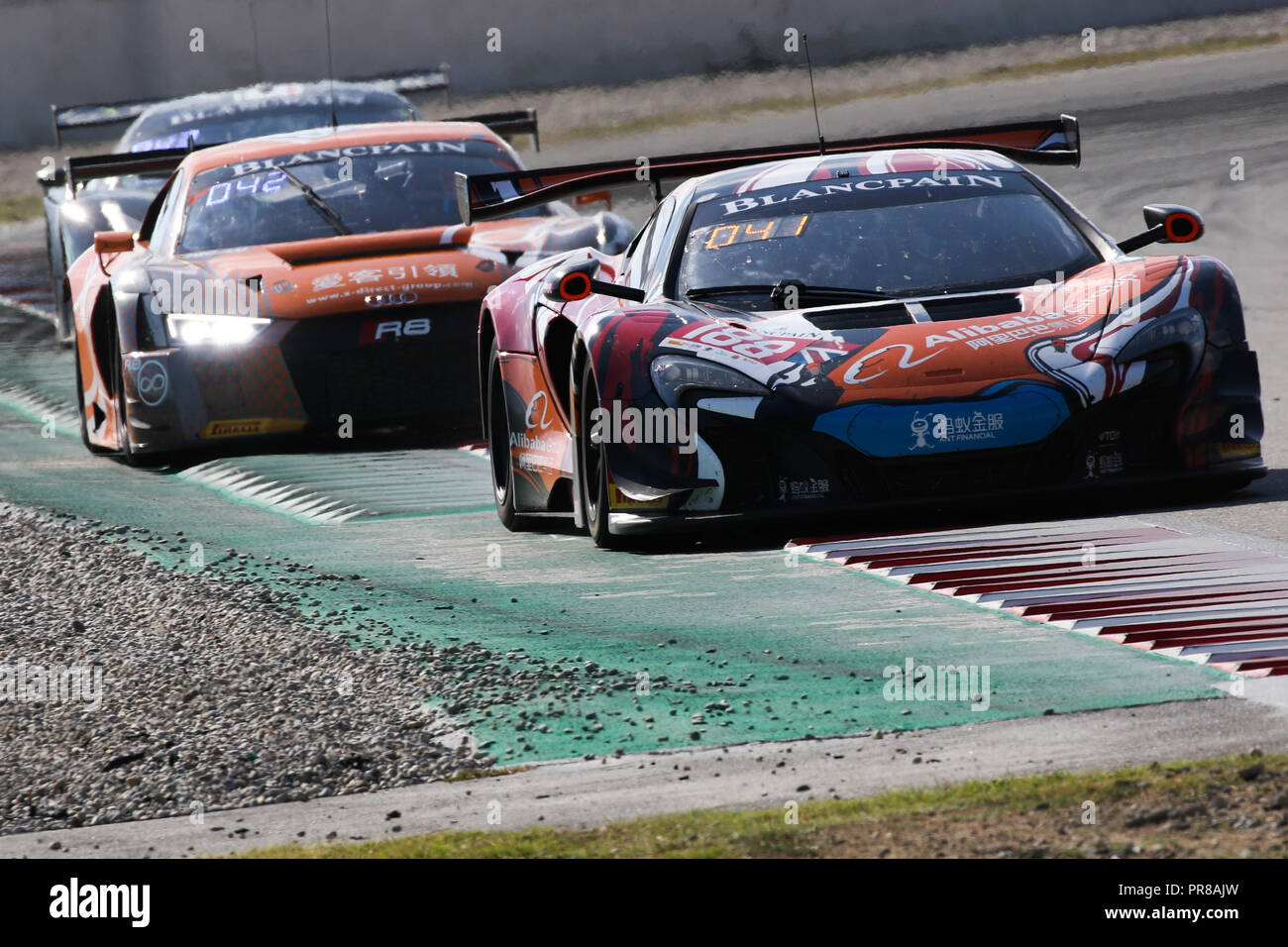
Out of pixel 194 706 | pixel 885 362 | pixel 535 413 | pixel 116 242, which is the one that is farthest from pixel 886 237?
pixel 116 242

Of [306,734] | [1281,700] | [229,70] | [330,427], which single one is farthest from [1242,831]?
[229,70]

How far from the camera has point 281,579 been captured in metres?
7.12

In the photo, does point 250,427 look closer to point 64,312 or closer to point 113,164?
point 113,164

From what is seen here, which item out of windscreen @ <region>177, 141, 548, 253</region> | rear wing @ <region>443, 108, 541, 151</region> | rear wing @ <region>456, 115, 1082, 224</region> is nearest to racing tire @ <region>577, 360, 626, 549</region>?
rear wing @ <region>456, 115, 1082, 224</region>

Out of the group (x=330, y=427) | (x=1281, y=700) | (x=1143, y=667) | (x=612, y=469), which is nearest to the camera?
(x=1281, y=700)

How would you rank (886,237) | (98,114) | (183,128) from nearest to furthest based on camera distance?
(886,237), (183,128), (98,114)

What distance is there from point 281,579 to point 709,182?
2.08m

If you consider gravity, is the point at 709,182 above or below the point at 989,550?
above

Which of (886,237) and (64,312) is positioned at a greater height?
(886,237)

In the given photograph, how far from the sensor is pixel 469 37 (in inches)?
1093

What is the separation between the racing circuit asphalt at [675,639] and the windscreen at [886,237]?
80 centimetres

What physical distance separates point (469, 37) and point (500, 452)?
67.0ft

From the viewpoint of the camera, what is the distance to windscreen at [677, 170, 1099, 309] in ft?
23.5

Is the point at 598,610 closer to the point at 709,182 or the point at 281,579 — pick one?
the point at 281,579
